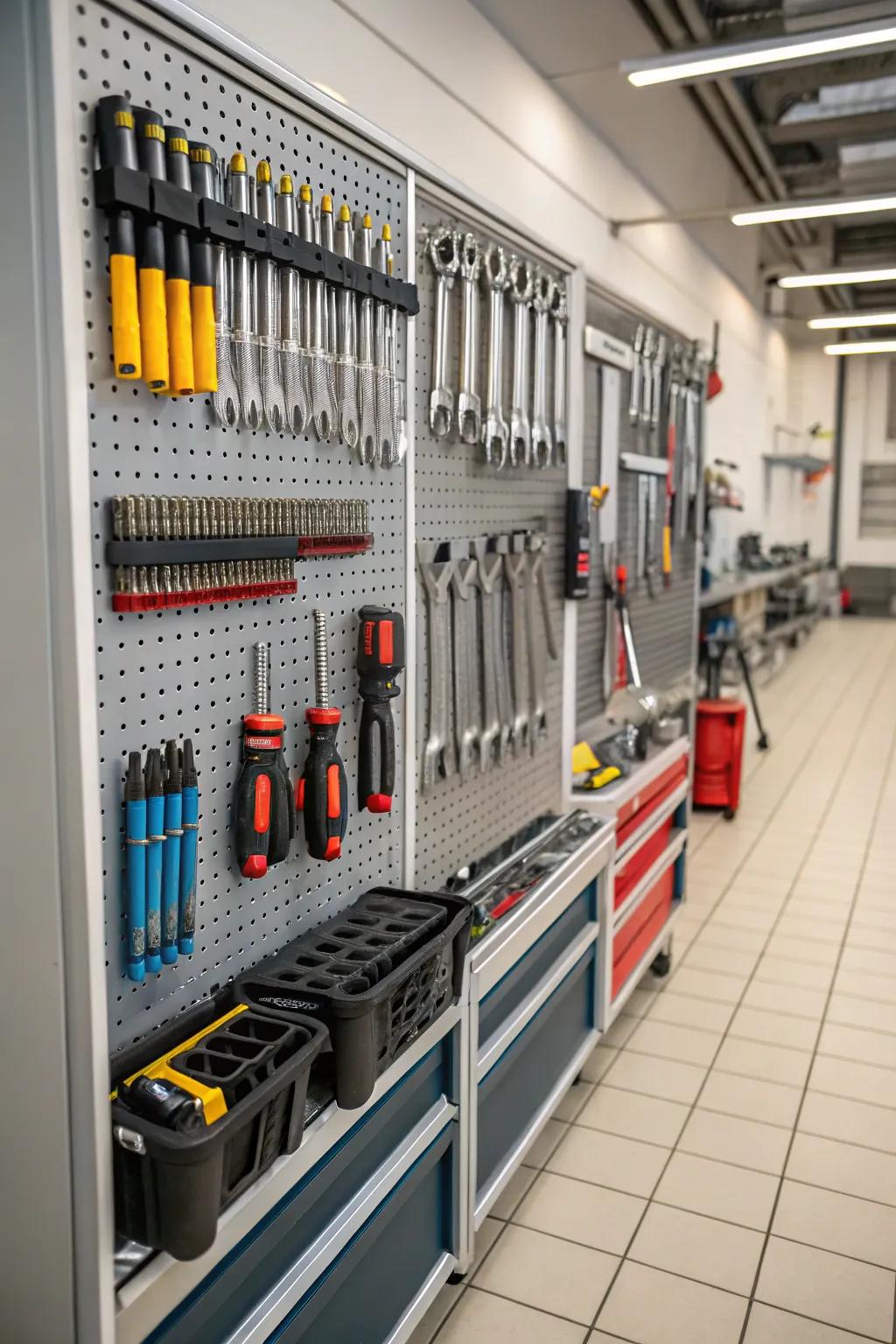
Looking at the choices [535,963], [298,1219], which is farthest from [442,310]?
[298,1219]

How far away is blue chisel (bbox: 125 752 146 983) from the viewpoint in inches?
53.2

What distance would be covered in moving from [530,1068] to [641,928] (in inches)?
39.4

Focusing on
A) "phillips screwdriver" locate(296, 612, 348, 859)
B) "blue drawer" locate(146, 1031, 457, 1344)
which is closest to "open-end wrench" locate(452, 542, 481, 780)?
"phillips screwdriver" locate(296, 612, 348, 859)

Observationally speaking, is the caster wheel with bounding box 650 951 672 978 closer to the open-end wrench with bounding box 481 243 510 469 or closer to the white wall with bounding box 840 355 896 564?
the open-end wrench with bounding box 481 243 510 469

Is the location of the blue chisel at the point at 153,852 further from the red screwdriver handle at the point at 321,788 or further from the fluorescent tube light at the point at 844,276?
the fluorescent tube light at the point at 844,276

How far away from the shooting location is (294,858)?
5.88 feet

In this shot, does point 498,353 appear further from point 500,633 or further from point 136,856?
point 136,856

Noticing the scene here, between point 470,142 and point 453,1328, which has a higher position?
point 470,142

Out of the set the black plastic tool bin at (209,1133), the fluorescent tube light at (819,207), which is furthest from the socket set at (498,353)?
the fluorescent tube light at (819,207)

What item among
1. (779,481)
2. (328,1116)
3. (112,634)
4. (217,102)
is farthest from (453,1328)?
(779,481)

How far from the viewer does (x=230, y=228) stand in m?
1.44

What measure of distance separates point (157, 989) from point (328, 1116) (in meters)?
0.33

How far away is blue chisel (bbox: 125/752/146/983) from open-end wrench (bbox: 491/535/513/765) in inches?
48.9

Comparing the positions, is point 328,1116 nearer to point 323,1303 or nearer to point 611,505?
point 323,1303
